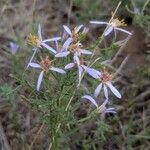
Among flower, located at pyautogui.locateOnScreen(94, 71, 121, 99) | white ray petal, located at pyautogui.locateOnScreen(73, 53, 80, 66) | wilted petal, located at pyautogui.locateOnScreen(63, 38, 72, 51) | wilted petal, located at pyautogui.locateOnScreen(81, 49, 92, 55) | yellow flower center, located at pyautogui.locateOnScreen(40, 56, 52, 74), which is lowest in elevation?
flower, located at pyautogui.locateOnScreen(94, 71, 121, 99)

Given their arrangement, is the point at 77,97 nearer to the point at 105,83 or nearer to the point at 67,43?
the point at 105,83

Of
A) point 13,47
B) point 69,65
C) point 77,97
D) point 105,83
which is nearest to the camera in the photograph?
point 69,65

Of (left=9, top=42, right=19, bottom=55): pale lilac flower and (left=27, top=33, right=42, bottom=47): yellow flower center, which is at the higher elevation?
(left=27, top=33, right=42, bottom=47): yellow flower center

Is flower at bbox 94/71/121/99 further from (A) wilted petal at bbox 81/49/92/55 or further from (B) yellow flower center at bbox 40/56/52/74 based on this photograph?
(B) yellow flower center at bbox 40/56/52/74

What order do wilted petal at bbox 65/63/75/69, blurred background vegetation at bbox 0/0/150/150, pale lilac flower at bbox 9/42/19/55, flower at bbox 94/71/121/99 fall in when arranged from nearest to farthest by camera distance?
wilted petal at bbox 65/63/75/69
flower at bbox 94/71/121/99
blurred background vegetation at bbox 0/0/150/150
pale lilac flower at bbox 9/42/19/55

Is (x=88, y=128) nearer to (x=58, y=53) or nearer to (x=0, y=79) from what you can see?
(x=0, y=79)

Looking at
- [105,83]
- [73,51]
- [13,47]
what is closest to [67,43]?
[73,51]

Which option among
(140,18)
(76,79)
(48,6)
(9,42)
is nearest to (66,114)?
(76,79)

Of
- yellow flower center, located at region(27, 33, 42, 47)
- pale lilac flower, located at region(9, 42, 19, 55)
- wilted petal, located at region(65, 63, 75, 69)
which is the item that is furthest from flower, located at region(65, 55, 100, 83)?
pale lilac flower, located at region(9, 42, 19, 55)
